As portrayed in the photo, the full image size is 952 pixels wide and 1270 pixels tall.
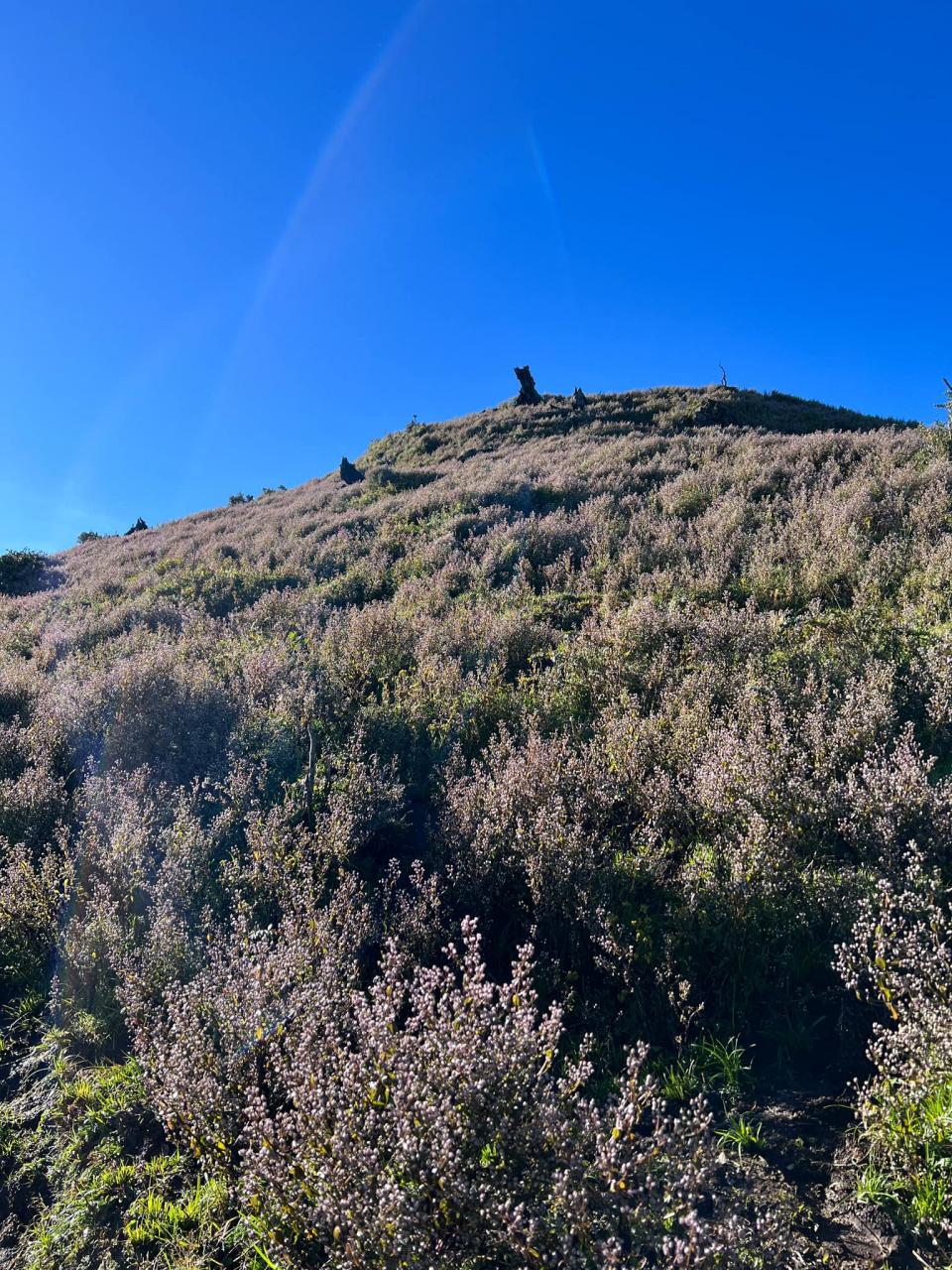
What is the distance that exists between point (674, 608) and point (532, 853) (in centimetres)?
410

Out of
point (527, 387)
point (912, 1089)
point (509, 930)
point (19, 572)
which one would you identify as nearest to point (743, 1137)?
point (912, 1089)

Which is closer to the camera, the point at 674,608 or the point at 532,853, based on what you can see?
the point at 532,853

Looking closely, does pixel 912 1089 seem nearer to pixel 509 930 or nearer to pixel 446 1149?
pixel 446 1149

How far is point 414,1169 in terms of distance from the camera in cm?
220

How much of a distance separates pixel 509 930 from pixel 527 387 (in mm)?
32700

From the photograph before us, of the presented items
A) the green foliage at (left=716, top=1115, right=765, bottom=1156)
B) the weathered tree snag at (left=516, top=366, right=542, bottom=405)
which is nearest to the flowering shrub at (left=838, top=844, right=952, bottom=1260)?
the green foliage at (left=716, top=1115, right=765, bottom=1156)

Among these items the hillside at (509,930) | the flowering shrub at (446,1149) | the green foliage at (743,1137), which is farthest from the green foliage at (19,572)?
the green foliage at (743,1137)

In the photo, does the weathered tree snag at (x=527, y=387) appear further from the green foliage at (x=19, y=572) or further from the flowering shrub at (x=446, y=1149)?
the flowering shrub at (x=446, y=1149)

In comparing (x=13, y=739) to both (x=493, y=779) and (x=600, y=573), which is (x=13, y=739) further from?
(x=600, y=573)

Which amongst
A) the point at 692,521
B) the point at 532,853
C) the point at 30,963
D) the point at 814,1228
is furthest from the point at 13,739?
the point at 692,521

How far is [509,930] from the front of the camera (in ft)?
13.7

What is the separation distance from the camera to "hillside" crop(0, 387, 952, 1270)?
229 centimetres

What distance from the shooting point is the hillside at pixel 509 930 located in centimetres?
229

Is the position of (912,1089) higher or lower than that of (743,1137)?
higher
